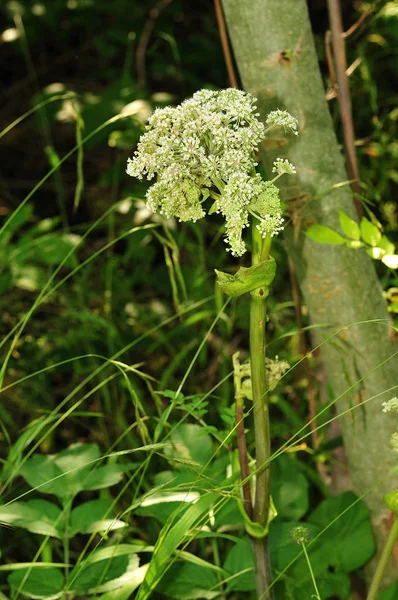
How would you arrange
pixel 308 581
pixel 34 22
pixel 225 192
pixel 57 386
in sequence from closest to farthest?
pixel 225 192, pixel 308 581, pixel 57 386, pixel 34 22

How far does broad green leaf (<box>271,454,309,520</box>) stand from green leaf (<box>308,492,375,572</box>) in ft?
0.19

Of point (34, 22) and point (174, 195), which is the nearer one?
point (174, 195)

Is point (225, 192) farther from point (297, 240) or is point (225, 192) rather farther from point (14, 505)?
point (14, 505)

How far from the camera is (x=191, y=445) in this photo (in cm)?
132

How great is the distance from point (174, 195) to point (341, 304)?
582mm

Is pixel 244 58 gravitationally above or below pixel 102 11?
below

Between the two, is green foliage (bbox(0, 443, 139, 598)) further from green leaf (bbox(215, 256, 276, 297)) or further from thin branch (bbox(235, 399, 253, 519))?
green leaf (bbox(215, 256, 276, 297))

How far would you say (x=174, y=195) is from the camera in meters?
0.85

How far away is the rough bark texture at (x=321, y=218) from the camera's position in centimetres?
127

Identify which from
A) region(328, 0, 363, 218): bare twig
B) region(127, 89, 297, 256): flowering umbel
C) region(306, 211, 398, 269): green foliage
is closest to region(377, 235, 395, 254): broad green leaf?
region(306, 211, 398, 269): green foliage

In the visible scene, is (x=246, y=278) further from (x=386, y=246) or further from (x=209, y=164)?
(x=386, y=246)

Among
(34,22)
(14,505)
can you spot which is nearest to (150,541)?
(14,505)

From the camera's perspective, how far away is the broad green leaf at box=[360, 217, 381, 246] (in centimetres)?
121

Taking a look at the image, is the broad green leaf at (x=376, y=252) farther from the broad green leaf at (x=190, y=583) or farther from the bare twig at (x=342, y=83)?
the broad green leaf at (x=190, y=583)
